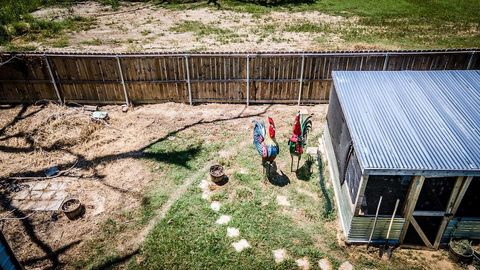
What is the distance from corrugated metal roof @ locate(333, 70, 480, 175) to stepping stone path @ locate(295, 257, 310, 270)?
279 centimetres

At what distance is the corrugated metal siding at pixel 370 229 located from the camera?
8.30 meters

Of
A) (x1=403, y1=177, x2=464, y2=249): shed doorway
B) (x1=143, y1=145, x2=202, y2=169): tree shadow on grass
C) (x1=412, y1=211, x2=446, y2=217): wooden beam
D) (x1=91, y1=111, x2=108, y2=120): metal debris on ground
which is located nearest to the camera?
(x1=403, y1=177, x2=464, y2=249): shed doorway

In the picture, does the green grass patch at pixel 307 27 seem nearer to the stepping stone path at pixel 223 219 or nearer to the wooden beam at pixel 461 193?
the stepping stone path at pixel 223 219

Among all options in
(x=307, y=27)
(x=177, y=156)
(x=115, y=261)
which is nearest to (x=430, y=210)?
(x=177, y=156)

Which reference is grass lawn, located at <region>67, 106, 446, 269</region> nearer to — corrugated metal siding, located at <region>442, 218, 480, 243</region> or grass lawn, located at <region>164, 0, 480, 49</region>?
corrugated metal siding, located at <region>442, 218, 480, 243</region>

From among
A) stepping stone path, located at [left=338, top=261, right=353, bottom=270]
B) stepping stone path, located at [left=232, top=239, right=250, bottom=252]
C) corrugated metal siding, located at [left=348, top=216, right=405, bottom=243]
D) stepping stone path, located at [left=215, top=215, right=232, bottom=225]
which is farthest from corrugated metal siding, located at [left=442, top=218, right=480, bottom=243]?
stepping stone path, located at [left=215, top=215, right=232, bottom=225]

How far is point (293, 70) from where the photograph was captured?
13859 mm

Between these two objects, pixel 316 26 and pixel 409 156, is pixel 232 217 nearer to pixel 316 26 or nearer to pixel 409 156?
pixel 409 156

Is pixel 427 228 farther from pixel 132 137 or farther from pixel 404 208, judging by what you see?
pixel 132 137

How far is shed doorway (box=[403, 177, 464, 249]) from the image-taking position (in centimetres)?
782

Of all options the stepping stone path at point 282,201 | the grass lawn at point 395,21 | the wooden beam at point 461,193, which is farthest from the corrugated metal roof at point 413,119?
the grass lawn at point 395,21

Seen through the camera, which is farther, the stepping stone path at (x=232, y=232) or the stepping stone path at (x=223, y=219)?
the stepping stone path at (x=223, y=219)

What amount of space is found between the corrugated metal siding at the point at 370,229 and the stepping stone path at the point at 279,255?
1.71m

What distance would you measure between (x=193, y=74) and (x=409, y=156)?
356 inches
